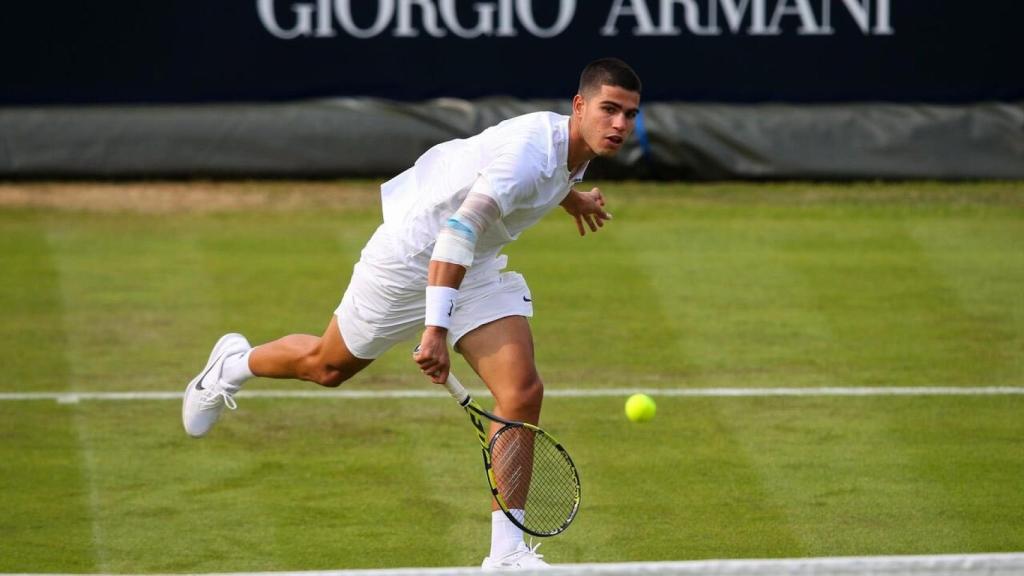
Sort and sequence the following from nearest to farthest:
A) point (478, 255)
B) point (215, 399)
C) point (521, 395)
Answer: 1. point (521, 395)
2. point (478, 255)
3. point (215, 399)

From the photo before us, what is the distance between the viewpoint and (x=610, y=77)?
5.64m

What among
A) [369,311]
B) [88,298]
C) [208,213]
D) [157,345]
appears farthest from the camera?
[208,213]

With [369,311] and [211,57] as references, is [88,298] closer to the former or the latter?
[211,57]

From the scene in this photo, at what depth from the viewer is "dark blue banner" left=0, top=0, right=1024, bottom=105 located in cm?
1354

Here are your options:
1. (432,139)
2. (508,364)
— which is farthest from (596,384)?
(432,139)

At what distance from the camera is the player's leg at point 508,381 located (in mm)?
5582

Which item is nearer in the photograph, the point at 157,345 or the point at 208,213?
the point at 157,345

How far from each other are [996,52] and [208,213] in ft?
21.0

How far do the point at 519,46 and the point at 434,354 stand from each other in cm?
854

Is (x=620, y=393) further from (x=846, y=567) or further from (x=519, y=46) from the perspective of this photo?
(x=519, y=46)

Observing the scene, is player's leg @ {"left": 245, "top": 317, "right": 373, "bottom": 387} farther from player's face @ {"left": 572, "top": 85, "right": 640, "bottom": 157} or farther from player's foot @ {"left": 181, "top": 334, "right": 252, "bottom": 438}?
player's face @ {"left": 572, "top": 85, "right": 640, "bottom": 157}

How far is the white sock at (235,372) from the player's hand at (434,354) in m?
1.53

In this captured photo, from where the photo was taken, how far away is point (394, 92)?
13.7 m

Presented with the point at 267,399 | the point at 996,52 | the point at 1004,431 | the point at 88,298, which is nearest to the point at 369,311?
the point at 267,399
